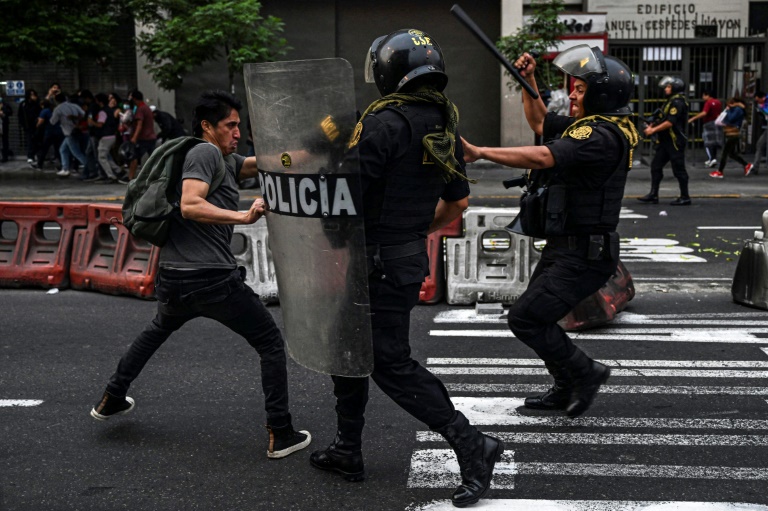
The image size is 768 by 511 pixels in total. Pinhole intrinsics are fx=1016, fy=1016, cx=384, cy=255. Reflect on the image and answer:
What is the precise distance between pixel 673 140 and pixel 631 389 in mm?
9250

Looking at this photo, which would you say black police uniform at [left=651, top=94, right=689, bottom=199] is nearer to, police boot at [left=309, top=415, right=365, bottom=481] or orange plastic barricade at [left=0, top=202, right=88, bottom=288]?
orange plastic barricade at [left=0, top=202, right=88, bottom=288]

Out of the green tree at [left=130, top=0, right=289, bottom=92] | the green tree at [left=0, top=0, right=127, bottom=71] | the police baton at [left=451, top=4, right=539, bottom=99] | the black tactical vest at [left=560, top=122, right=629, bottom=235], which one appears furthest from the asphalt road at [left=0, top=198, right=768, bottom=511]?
the green tree at [left=0, top=0, right=127, bottom=71]

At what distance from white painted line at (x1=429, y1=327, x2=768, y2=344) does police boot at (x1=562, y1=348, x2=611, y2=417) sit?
187cm

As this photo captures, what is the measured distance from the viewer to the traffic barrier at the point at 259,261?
27.8 ft

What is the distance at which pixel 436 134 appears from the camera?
4008 millimetres

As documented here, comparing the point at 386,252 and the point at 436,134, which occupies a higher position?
the point at 436,134

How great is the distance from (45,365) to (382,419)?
8.15 ft

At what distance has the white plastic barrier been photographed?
8461mm

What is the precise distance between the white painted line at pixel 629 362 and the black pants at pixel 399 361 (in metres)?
2.33

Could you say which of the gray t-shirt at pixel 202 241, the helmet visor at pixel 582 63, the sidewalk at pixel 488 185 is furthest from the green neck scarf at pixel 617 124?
the sidewalk at pixel 488 185

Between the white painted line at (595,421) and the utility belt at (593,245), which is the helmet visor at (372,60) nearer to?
the utility belt at (593,245)

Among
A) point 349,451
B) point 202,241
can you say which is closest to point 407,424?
point 349,451

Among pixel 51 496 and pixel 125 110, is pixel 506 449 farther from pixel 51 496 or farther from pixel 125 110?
pixel 125 110

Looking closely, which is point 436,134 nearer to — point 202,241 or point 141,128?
point 202,241
